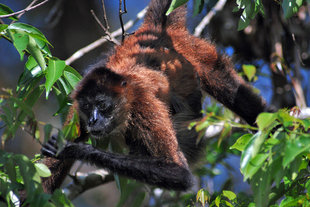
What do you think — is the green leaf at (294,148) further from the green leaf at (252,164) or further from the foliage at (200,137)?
the green leaf at (252,164)

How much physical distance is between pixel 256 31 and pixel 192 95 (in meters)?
2.73

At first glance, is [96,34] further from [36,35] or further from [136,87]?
[36,35]

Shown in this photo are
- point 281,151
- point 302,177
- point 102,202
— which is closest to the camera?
point 281,151

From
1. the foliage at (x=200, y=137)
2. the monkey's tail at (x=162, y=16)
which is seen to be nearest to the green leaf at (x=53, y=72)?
the foliage at (x=200, y=137)

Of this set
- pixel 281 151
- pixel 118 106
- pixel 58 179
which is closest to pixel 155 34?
pixel 118 106

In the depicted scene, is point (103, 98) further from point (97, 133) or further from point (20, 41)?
point (20, 41)

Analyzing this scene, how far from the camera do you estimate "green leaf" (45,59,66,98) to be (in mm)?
3018

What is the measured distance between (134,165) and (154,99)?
2.88 ft

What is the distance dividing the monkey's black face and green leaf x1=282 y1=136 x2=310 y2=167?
2.63 meters

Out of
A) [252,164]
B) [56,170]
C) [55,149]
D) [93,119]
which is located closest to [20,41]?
[55,149]

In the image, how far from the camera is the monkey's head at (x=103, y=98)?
441 cm

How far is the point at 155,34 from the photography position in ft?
16.1

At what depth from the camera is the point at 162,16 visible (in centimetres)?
509

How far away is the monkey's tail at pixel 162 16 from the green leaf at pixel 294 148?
11.2ft
